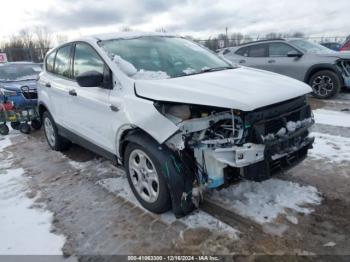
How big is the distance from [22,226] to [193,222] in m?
1.82

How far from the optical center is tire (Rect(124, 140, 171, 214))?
3119mm

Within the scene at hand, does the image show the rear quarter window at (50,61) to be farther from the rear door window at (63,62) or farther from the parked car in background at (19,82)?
the parked car in background at (19,82)

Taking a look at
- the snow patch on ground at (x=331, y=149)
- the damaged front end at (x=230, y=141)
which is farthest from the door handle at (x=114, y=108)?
the snow patch on ground at (x=331, y=149)

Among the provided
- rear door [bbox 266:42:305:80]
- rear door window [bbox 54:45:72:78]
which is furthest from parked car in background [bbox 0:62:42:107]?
rear door [bbox 266:42:305:80]

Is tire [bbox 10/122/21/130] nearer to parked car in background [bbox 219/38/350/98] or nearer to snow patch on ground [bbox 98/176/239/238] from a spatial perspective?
snow patch on ground [bbox 98/176/239/238]

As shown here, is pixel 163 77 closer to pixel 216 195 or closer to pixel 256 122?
pixel 256 122

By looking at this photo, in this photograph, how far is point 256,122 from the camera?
2.85 metres

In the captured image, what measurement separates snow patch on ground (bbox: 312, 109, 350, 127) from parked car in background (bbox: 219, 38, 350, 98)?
1512 mm

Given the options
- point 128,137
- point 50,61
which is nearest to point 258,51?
point 50,61

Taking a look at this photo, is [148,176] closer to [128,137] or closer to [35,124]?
[128,137]

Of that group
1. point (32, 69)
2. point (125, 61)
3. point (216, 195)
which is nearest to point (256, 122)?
point (216, 195)

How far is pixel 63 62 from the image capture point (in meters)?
4.89

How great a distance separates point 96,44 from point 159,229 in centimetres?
233

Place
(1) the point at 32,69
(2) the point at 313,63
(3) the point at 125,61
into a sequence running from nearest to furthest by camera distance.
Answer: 1. (3) the point at 125,61
2. (2) the point at 313,63
3. (1) the point at 32,69
